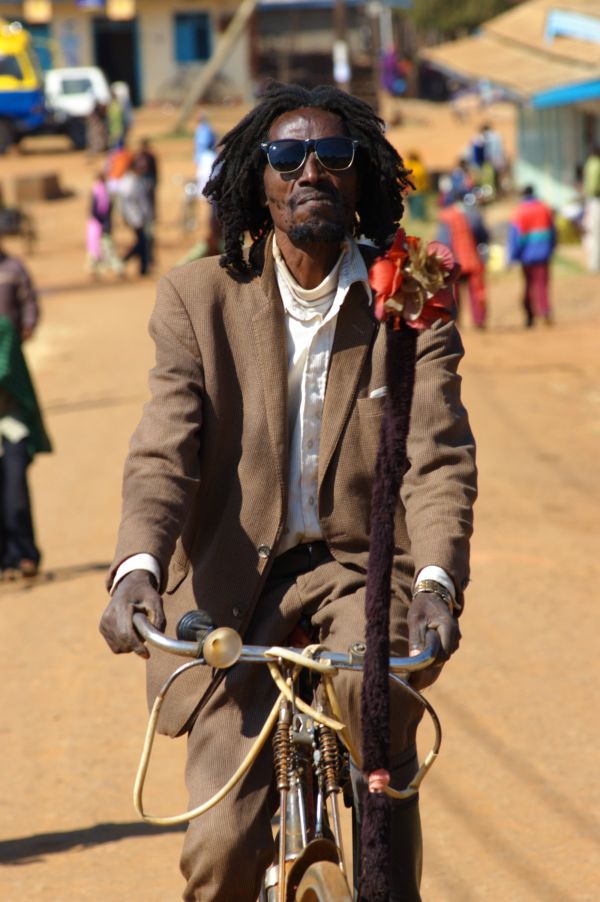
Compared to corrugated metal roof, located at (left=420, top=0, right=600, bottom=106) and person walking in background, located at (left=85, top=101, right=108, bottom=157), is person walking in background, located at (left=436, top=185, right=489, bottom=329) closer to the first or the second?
corrugated metal roof, located at (left=420, top=0, right=600, bottom=106)

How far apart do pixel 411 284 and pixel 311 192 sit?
64 cm

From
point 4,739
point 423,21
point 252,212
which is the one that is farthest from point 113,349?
point 423,21

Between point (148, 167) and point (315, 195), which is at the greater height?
point (315, 195)

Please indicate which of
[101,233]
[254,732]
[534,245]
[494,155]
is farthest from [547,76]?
[254,732]

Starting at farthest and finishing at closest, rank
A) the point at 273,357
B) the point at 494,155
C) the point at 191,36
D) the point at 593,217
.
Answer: the point at 191,36, the point at 494,155, the point at 593,217, the point at 273,357

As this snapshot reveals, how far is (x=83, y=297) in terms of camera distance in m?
25.0

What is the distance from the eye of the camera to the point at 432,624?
2.99m

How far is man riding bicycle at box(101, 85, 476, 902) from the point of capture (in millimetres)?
3334

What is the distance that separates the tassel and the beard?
0.51m

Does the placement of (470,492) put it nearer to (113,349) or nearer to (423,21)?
(113,349)

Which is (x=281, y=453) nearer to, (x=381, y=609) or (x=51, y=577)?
(x=381, y=609)

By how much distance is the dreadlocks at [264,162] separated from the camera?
11.6ft

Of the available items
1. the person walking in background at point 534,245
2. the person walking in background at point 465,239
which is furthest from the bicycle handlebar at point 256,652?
the person walking in background at point 534,245

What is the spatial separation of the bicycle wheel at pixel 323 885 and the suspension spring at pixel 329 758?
0.51ft
